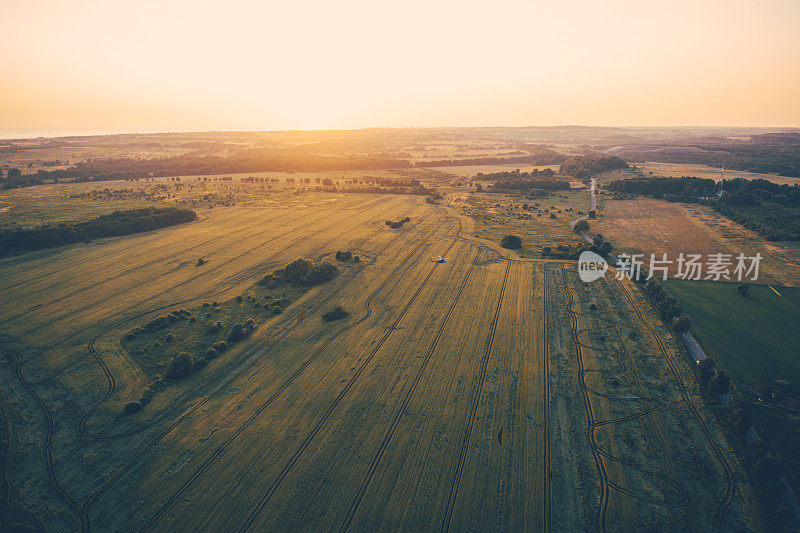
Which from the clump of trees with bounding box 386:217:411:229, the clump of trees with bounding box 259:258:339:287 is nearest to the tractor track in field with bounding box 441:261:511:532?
the clump of trees with bounding box 259:258:339:287

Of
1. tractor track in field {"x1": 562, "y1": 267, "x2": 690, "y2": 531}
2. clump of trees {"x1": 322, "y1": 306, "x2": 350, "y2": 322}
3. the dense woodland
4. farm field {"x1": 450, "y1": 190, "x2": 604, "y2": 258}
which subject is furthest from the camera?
farm field {"x1": 450, "y1": 190, "x2": 604, "y2": 258}

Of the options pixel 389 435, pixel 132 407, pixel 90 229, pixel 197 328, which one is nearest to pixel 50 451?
pixel 132 407

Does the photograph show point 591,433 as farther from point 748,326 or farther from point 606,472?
point 748,326

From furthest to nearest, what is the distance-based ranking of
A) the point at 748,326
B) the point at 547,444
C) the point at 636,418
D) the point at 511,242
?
the point at 511,242 → the point at 748,326 → the point at 636,418 → the point at 547,444

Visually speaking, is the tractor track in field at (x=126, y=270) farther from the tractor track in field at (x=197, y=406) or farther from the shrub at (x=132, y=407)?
the tractor track in field at (x=197, y=406)

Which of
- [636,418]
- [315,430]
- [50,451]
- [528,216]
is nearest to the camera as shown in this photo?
[50,451]

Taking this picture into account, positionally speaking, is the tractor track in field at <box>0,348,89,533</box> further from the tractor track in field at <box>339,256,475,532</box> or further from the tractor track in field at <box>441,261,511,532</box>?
the tractor track in field at <box>441,261,511,532</box>
